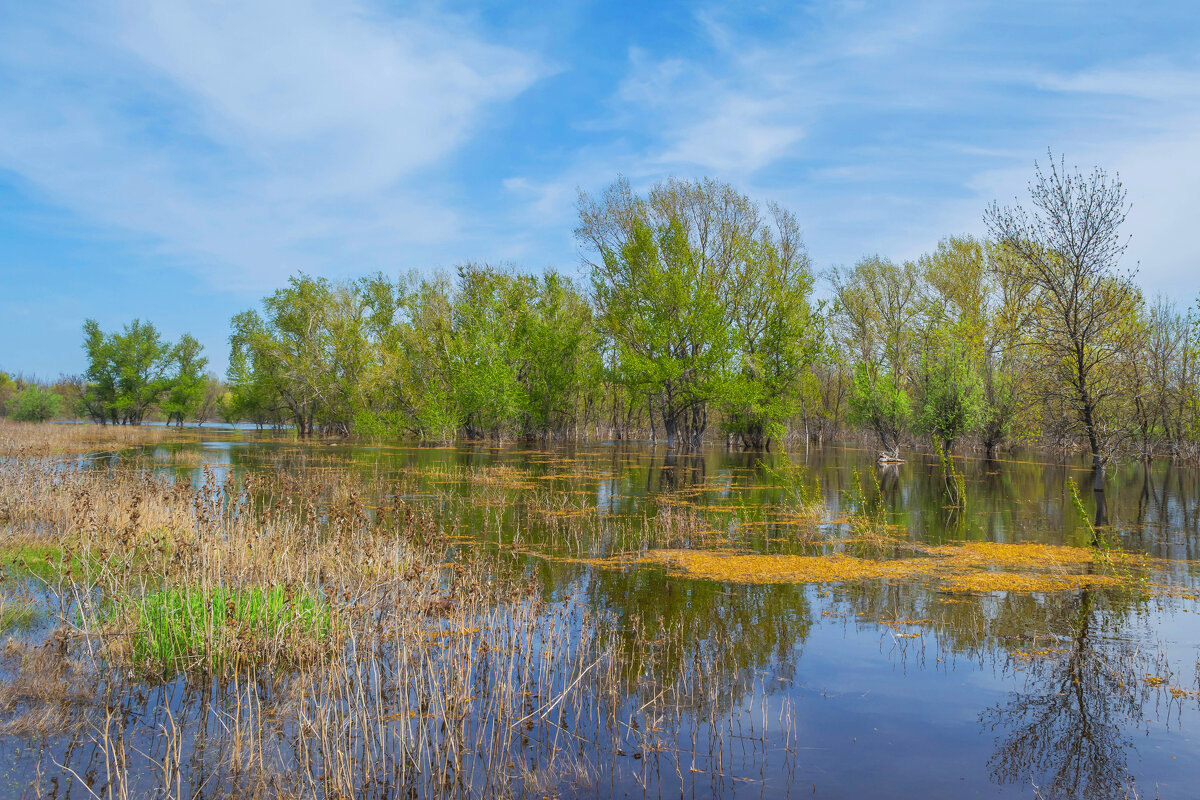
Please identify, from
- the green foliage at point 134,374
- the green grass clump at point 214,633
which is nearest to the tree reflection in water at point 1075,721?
the green grass clump at point 214,633

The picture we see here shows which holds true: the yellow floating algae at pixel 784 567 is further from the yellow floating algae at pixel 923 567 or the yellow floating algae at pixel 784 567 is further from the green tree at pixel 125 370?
the green tree at pixel 125 370

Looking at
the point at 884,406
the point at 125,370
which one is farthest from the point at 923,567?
the point at 125,370

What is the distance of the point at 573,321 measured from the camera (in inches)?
2315

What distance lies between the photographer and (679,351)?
46.7 meters

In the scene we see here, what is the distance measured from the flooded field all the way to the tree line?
11.2m

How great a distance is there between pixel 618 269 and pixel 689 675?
41591 millimetres

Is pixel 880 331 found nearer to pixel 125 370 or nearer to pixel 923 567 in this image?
pixel 923 567

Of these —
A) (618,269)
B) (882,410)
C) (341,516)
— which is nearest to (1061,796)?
(341,516)

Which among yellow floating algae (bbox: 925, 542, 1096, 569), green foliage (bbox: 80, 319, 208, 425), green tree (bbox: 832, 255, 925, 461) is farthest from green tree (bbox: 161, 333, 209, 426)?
yellow floating algae (bbox: 925, 542, 1096, 569)

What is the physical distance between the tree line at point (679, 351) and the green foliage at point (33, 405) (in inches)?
184

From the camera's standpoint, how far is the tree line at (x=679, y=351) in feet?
125

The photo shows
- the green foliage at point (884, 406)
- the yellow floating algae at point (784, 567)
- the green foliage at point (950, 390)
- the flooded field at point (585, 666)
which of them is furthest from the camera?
the green foliage at point (884, 406)

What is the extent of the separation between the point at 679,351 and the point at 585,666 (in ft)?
132

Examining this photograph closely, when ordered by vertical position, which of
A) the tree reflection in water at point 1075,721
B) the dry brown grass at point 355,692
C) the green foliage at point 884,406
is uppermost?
the green foliage at point 884,406
